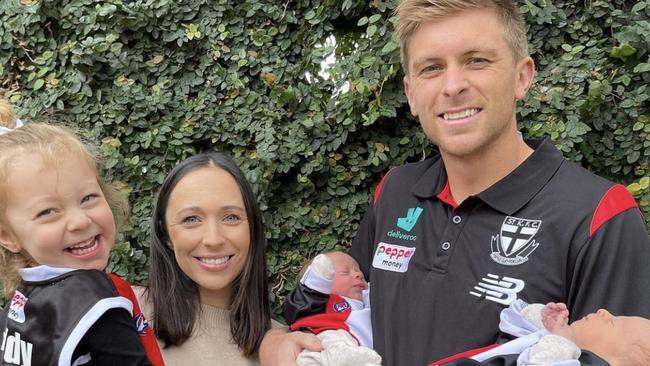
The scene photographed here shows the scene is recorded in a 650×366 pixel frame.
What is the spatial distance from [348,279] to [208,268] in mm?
599

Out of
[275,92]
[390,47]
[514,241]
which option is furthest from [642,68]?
[275,92]

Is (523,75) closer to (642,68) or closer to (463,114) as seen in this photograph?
(463,114)

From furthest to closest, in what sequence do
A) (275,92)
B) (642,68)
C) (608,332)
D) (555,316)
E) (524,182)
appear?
1. (275,92)
2. (642,68)
3. (524,182)
4. (555,316)
5. (608,332)

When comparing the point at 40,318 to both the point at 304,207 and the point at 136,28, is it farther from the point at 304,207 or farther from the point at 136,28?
the point at 136,28

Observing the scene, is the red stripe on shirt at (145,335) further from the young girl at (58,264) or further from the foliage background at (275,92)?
the foliage background at (275,92)

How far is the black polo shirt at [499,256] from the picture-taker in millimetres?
1980

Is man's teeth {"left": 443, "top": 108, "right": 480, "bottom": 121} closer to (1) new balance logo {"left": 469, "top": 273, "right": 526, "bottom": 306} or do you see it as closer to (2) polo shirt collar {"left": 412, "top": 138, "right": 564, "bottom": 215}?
(2) polo shirt collar {"left": 412, "top": 138, "right": 564, "bottom": 215}

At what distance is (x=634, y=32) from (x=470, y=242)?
159cm

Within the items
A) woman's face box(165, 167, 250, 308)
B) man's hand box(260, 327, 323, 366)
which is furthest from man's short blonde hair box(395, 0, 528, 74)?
man's hand box(260, 327, 323, 366)

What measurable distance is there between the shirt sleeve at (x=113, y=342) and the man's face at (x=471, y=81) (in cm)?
125

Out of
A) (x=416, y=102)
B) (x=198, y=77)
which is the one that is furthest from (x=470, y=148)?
(x=198, y=77)

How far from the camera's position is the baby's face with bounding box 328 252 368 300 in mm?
2775

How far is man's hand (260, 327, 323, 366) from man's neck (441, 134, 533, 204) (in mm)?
791

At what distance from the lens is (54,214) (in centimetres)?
210
